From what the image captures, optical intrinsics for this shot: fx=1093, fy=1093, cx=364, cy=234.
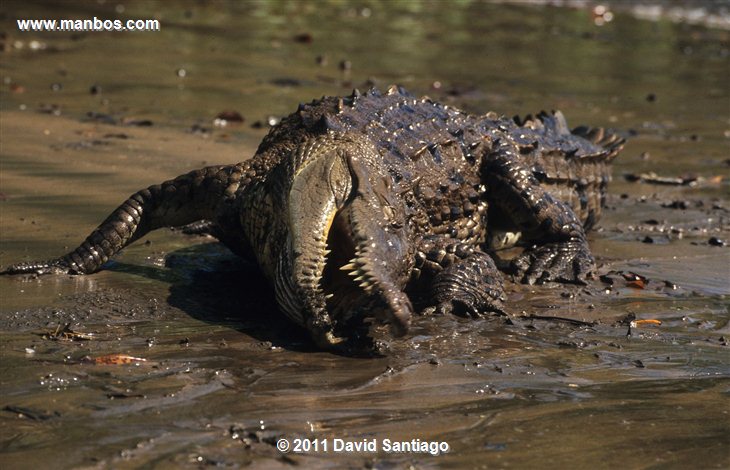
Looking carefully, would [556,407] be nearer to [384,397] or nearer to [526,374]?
[526,374]

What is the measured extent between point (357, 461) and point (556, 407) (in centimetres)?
85

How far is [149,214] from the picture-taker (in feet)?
16.6

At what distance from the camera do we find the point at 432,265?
198 inches

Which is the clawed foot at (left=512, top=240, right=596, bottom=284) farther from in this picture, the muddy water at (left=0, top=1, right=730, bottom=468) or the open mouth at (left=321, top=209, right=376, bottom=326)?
the open mouth at (left=321, top=209, right=376, bottom=326)

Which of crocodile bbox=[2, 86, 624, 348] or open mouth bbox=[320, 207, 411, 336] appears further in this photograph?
crocodile bbox=[2, 86, 624, 348]

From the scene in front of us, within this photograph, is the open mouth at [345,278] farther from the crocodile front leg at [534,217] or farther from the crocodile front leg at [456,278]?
the crocodile front leg at [534,217]

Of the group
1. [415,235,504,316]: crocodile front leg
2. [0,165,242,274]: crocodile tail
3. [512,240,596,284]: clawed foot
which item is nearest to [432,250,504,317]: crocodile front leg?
[415,235,504,316]: crocodile front leg

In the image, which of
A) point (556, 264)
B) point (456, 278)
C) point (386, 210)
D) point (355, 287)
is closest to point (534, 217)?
point (556, 264)

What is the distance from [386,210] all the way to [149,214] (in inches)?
50.7

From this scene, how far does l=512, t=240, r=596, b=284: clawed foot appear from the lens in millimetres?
5590

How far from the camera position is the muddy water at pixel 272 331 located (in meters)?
3.29

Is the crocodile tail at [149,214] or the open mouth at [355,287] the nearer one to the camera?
the open mouth at [355,287]

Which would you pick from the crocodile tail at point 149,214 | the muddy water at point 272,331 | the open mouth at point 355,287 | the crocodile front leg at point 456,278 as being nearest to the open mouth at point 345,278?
the open mouth at point 355,287

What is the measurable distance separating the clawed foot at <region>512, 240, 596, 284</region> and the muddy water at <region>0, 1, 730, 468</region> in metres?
0.12
